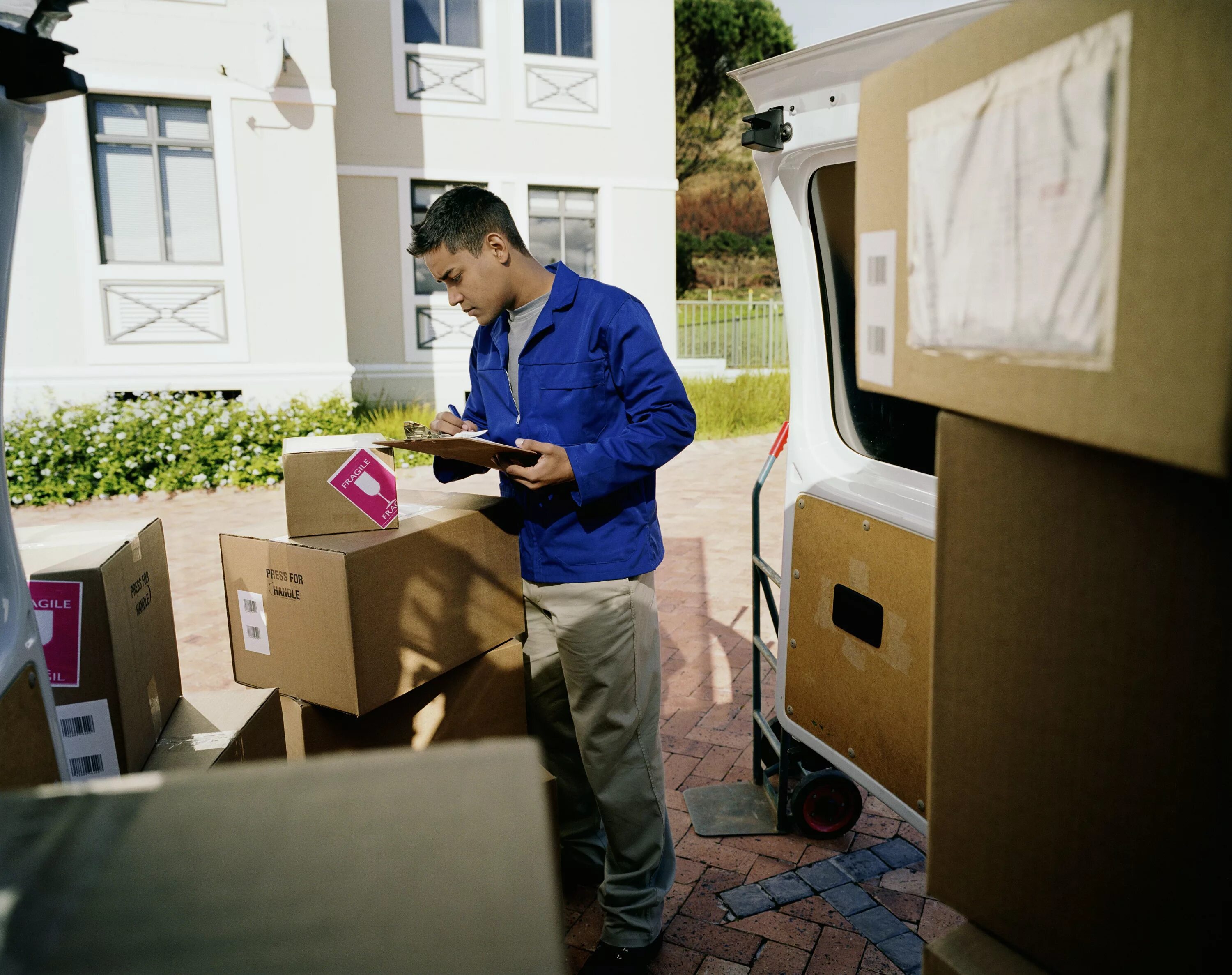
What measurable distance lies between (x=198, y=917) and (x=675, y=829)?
8.93 feet

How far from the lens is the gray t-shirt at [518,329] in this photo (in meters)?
2.47

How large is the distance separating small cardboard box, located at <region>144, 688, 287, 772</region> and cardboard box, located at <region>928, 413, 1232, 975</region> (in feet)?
5.45

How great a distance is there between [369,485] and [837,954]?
1.79 meters

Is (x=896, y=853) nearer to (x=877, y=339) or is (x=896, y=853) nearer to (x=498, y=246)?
(x=498, y=246)

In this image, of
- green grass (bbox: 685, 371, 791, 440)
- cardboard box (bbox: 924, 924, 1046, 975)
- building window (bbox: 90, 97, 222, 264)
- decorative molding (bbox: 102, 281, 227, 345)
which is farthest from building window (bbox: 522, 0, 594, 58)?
cardboard box (bbox: 924, 924, 1046, 975)

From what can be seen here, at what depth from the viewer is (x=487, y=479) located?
927 centimetres

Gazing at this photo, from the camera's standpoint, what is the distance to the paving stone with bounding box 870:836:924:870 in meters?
2.81

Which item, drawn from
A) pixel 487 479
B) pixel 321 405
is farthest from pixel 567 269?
pixel 321 405

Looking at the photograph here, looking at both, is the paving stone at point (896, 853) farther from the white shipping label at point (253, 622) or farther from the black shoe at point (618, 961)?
the white shipping label at point (253, 622)

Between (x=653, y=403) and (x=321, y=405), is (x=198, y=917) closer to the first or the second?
(x=653, y=403)

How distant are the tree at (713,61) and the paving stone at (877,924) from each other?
2625 cm

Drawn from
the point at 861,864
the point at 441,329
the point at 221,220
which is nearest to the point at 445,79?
the point at 441,329

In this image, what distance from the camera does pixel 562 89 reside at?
13062mm

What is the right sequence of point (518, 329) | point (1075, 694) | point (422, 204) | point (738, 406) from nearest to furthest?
point (1075, 694)
point (518, 329)
point (738, 406)
point (422, 204)
